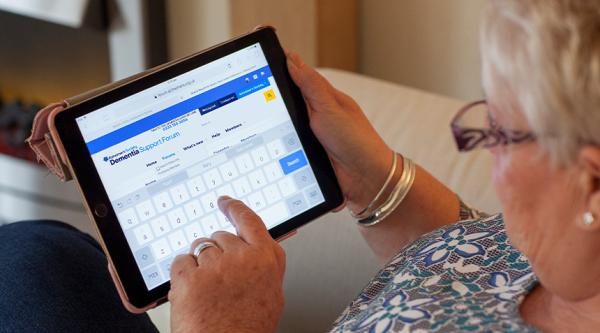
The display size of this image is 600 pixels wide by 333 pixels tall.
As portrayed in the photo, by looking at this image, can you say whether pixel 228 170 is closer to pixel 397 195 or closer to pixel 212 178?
pixel 212 178

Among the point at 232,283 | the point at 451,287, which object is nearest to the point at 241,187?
the point at 232,283

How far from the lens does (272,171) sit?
3.18 feet

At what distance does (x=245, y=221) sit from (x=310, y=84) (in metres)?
0.18

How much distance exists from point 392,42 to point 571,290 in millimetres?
1421

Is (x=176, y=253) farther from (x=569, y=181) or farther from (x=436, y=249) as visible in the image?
(x=569, y=181)

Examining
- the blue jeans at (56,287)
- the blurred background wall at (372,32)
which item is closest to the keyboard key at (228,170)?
the blue jeans at (56,287)

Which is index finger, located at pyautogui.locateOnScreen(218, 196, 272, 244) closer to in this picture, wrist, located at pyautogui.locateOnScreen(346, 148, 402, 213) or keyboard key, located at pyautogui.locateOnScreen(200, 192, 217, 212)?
keyboard key, located at pyautogui.locateOnScreen(200, 192, 217, 212)

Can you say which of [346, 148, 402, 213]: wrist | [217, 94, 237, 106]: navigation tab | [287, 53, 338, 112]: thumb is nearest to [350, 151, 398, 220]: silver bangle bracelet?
[346, 148, 402, 213]: wrist

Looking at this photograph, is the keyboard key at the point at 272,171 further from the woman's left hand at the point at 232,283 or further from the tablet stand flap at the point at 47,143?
the tablet stand flap at the point at 47,143

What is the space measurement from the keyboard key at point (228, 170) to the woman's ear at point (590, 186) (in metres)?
0.38

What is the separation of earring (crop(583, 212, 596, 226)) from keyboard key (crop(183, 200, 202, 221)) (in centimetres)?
40

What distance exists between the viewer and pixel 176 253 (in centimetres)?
93

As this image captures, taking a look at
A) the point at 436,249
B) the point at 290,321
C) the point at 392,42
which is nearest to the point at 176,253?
the point at 436,249

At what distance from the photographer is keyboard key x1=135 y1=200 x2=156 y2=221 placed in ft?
2.99
